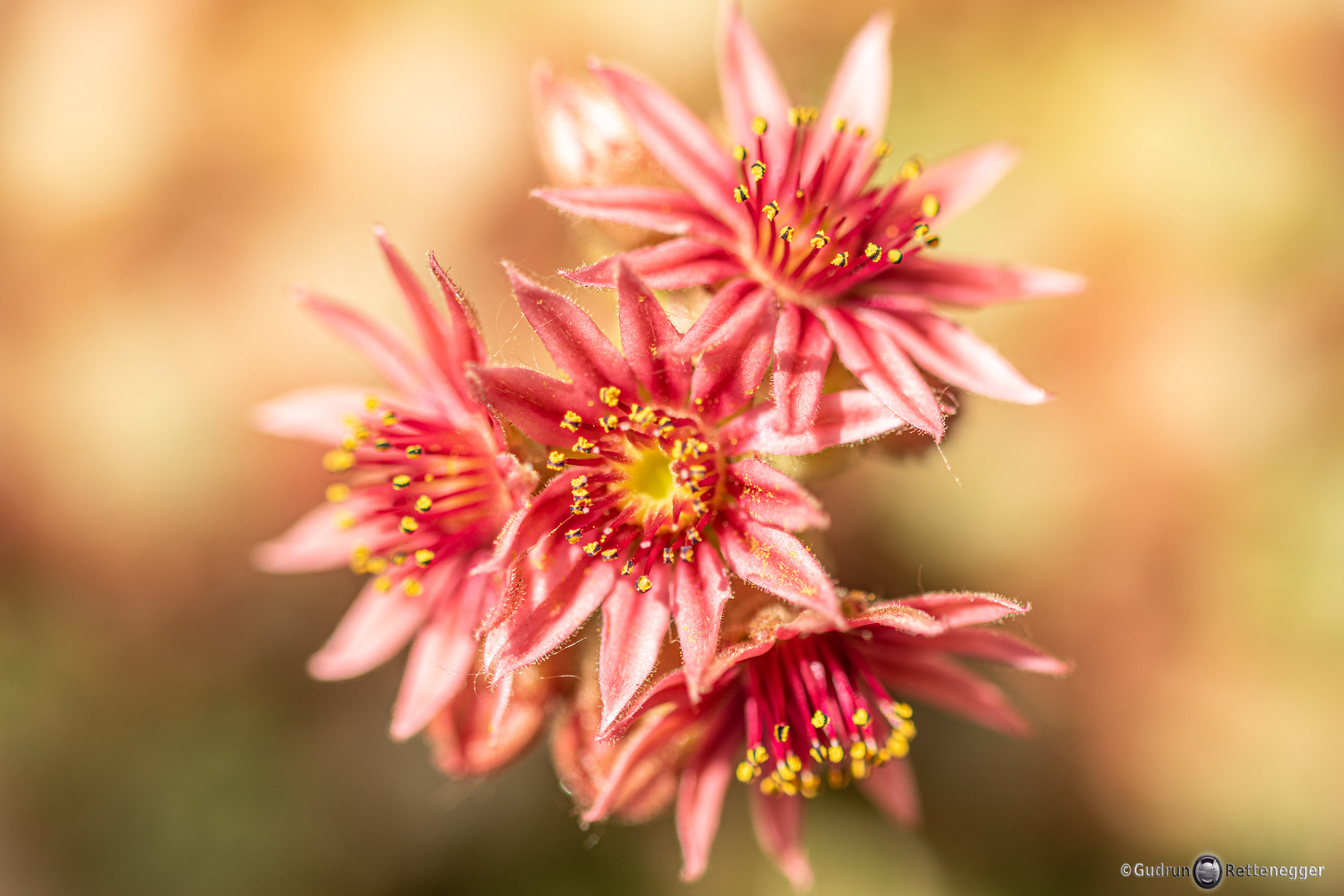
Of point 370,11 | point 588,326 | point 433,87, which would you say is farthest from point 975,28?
point 588,326

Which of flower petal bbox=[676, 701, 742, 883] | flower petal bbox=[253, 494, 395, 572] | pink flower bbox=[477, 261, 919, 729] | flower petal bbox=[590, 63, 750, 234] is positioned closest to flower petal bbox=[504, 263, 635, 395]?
pink flower bbox=[477, 261, 919, 729]

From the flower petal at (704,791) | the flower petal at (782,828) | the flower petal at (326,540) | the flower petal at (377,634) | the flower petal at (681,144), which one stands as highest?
the flower petal at (681,144)

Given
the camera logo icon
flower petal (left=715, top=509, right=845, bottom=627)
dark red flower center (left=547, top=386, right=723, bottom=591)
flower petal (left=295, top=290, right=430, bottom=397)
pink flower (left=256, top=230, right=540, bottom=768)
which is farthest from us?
the camera logo icon

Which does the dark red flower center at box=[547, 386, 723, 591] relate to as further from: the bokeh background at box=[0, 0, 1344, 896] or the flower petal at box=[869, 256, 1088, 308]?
the bokeh background at box=[0, 0, 1344, 896]

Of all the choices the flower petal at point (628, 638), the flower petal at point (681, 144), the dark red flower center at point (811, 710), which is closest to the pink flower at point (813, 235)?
the flower petal at point (681, 144)

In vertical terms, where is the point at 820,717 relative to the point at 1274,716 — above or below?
above

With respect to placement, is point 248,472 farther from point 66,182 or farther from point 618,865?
point 618,865

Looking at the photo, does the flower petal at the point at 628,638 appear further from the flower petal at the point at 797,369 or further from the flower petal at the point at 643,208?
the flower petal at the point at 643,208
